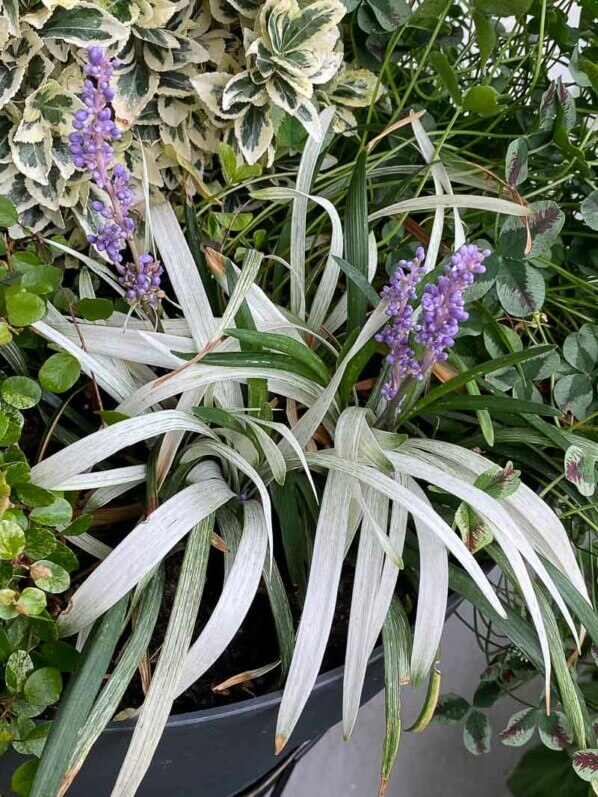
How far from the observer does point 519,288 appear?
607 mm

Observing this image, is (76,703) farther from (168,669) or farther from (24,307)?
(24,307)

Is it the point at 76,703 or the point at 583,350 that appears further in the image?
the point at 583,350

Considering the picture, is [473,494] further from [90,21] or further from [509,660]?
[90,21]

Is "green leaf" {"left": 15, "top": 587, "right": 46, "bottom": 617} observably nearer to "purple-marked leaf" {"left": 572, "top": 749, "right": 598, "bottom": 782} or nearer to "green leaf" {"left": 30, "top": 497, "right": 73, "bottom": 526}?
"green leaf" {"left": 30, "top": 497, "right": 73, "bottom": 526}

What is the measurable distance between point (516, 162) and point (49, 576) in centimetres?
48

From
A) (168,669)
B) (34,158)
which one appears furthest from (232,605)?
(34,158)

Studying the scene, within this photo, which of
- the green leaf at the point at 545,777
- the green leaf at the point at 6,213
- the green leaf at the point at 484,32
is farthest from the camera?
the green leaf at the point at 545,777

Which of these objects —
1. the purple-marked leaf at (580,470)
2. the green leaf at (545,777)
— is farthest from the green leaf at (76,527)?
the green leaf at (545,777)

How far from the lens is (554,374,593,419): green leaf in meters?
0.64

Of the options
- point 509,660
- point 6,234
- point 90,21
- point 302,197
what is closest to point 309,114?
point 302,197

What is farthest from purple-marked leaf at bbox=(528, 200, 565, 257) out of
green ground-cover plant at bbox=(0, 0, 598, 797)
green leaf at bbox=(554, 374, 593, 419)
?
green leaf at bbox=(554, 374, 593, 419)

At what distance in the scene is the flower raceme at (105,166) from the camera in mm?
447

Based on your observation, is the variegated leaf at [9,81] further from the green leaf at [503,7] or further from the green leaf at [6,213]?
the green leaf at [503,7]

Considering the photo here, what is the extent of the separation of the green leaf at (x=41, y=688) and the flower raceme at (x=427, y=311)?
0.92 feet
